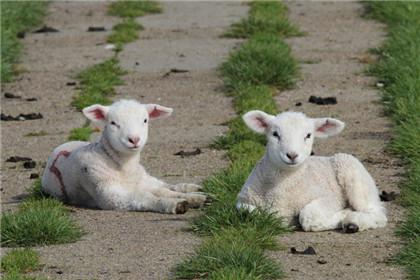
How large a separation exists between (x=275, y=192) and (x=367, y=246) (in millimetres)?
853

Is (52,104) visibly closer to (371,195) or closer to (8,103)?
(8,103)

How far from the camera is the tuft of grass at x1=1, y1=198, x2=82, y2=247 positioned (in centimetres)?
939

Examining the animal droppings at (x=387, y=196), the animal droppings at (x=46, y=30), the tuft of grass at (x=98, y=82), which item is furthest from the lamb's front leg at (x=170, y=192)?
the animal droppings at (x=46, y=30)

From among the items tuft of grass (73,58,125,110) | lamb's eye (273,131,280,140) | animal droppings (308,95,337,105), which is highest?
lamb's eye (273,131,280,140)

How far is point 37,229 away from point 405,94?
514 cm

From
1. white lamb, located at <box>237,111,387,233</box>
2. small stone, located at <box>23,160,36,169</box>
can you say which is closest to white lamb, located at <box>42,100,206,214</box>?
white lamb, located at <box>237,111,387,233</box>

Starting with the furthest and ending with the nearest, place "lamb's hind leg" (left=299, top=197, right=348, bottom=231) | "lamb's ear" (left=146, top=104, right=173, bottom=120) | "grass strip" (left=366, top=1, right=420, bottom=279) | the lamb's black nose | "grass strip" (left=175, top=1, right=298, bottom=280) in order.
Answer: "lamb's ear" (left=146, top=104, right=173, bottom=120) < "lamb's hind leg" (left=299, top=197, right=348, bottom=231) < the lamb's black nose < "grass strip" (left=366, top=1, right=420, bottom=279) < "grass strip" (left=175, top=1, right=298, bottom=280)

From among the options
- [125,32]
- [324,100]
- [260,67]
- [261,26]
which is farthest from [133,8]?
[324,100]

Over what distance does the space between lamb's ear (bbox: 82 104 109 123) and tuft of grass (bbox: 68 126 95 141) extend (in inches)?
78.7

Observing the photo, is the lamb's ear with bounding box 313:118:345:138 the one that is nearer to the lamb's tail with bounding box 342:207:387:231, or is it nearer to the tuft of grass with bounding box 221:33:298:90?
the lamb's tail with bounding box 342:207:387:231

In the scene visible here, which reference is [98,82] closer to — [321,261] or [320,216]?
[320,216]

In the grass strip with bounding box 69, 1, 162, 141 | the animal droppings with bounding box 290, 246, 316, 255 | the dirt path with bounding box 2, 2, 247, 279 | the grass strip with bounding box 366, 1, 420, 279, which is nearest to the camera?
the animal droppings with bounding box 290, 246, 316, 255

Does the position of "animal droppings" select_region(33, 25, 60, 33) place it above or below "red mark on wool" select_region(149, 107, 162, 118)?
below

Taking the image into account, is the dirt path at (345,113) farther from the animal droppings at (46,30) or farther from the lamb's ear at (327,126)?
the animal droppings at (46,30)
